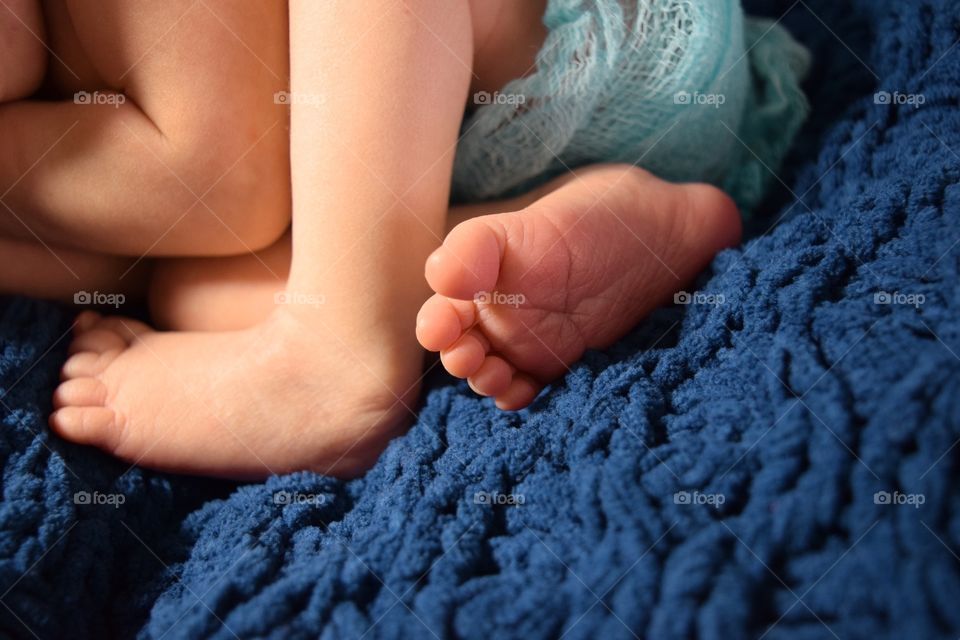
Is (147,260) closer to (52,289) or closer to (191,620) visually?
(52,289)

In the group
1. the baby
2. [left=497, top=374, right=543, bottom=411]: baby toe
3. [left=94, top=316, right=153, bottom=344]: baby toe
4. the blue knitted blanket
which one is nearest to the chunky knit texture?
the baby

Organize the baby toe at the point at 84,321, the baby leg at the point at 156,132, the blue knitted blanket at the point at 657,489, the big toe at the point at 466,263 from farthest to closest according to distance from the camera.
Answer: the baby toe at the point at 84,321
the baby leg at the point at 156,132
the big toe at the point at 466,263
the blue knitted blanket at the point at 657,489

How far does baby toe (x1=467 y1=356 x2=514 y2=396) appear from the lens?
0.67 m

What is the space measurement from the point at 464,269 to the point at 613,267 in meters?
0.16

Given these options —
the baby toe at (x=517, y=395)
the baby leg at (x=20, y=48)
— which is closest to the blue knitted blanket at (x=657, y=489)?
the baby toe at (x=517, y=395)

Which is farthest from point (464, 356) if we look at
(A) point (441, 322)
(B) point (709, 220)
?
(B) point (709, 220)

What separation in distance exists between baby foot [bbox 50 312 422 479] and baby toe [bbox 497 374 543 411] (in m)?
0.12

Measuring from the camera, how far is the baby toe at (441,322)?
635mm

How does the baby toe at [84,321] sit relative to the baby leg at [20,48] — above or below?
below

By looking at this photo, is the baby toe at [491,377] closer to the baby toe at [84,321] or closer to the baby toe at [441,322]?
the baby toe at [441,322]

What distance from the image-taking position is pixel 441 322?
64 centimetres

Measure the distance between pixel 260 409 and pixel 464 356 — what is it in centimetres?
23

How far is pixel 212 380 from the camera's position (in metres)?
0.77

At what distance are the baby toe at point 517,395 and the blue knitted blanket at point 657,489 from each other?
0.01m
